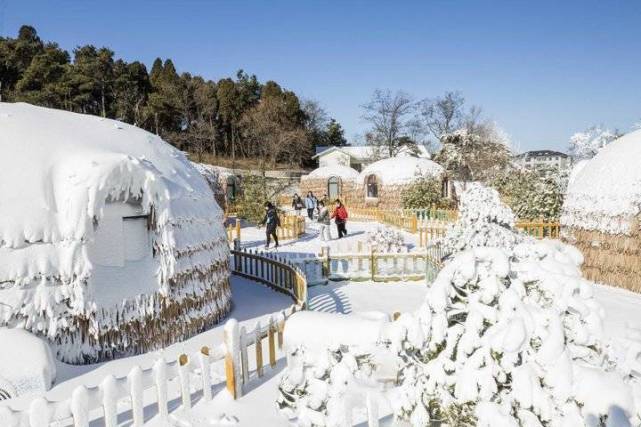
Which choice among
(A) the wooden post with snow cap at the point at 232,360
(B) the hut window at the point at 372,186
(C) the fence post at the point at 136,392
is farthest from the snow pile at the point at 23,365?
(B) the hut window at the point at 372,186

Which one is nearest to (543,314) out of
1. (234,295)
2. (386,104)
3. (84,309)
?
(84,309)

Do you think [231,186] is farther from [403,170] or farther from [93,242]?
[93,242]

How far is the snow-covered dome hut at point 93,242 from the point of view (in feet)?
20.6

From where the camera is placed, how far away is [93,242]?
6.75 meters

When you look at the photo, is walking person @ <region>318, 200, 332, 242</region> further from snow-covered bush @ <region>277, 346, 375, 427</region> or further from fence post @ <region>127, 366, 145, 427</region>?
snow-covered bush @ <region>277, 346, 375, 427</region>

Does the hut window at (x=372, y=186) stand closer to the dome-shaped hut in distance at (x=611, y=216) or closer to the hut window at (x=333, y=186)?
the hut window at (x=333, y=186)

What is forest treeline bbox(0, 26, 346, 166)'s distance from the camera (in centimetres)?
4334

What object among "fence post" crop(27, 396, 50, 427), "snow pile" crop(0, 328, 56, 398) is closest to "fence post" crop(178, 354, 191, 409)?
"fence post" crop(27, 396, 50, 427)

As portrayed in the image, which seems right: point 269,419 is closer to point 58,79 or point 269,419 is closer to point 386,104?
point 58,79

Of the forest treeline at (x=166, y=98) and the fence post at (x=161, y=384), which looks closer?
the fence post at (x=161, y=384)

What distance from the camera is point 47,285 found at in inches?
249

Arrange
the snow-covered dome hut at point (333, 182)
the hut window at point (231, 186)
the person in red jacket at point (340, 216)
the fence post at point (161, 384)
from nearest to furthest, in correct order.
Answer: the fence post at point (161, 384) → the person in red jacket at point (340, 216) → the hut window at point (231, 186) → the snow-covered dome hut at point (333, 182)

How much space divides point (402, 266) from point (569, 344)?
10638 millimetres

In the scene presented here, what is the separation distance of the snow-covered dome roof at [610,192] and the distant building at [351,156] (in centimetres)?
4525
